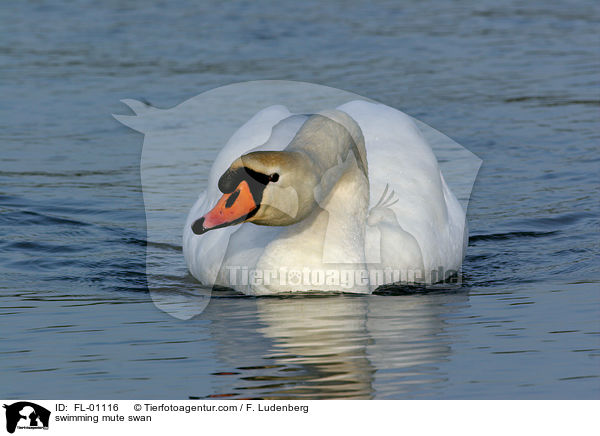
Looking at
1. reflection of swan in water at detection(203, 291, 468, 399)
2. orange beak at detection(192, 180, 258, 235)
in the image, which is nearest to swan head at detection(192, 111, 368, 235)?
orange beak at detection(192, 180, 258, 235)

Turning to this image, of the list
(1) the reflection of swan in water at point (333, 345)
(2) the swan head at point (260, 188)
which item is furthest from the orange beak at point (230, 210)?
(1) the reflection of swan in water at point (333, 345)

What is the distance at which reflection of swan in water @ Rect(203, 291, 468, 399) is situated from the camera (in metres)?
5.55

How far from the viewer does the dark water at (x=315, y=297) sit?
5.81 m

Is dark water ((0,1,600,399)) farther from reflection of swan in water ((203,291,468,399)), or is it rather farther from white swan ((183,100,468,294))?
white swan ((183,100,468,294))

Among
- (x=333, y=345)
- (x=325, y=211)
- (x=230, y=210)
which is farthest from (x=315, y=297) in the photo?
(x=230, y=210)

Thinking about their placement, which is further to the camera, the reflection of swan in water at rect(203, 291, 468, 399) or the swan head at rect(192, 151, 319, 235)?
the swan head at rect(192, 151, 319, 235)

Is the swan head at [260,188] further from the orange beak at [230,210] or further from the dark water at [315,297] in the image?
the dark water at [315,297]

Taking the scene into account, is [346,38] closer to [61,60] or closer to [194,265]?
[61,60]

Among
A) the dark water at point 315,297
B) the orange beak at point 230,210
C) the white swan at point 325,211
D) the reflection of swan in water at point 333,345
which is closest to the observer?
the reflection of swan in water at point 333,345

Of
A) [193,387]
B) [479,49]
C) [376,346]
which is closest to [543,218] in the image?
[376,346]

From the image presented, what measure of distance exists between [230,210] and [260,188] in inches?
8.4

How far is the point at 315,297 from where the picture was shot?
23.9 feet

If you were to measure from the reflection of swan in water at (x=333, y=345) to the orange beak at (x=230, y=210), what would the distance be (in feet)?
2.00

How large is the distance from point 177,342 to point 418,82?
882 centimetres
